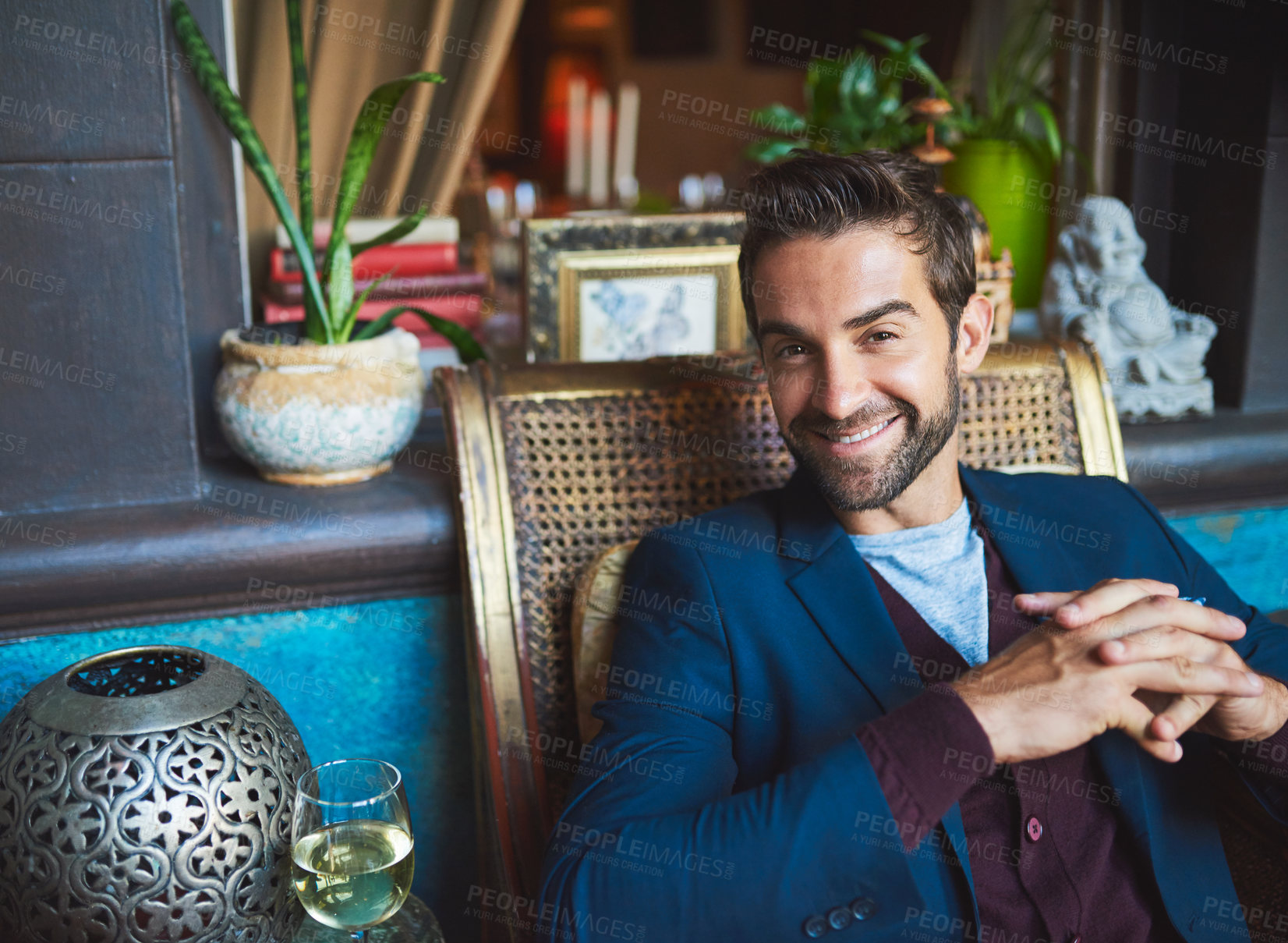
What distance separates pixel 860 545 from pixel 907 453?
0.16 m

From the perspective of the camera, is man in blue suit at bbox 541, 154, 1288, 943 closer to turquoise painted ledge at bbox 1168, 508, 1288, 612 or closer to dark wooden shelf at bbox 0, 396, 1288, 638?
dark wooden shelf at bbox 0, 396, 1288, 638

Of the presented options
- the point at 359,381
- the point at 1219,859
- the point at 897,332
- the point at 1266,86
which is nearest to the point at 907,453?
the point at 897,332

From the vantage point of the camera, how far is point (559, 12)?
7199mm

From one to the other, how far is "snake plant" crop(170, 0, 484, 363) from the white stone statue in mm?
1146

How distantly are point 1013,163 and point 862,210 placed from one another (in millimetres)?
1158

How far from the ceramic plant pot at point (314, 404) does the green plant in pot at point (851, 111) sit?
3.70 feet

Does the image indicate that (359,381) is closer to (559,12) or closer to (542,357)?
(542,357)

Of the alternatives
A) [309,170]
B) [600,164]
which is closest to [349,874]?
[309,170]

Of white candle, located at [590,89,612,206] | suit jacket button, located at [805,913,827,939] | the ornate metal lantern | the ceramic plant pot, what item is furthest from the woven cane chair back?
white candle, located at [590,89,612,206]

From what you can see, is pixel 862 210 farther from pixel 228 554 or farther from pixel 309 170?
pixel 228 554

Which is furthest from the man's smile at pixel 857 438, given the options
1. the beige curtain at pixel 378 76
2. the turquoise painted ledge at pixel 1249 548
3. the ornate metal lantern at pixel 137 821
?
the beige curtain at pixel 378 76

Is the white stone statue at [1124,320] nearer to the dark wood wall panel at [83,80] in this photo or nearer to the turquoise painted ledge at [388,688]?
the turquoise painted ledge at [388,688]

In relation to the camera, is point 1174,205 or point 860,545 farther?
point 1174,205

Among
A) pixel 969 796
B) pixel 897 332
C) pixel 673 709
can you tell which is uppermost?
pixel 897 332
